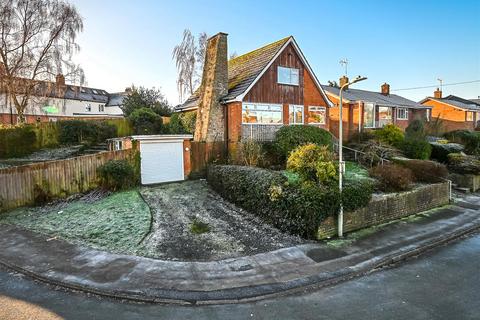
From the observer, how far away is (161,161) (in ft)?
52.5

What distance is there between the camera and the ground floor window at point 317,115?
71.2ft

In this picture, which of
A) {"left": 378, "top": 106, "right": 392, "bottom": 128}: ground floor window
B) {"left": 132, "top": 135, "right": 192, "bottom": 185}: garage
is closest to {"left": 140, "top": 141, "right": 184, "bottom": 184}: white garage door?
{"left": 132, "top": 135, "right": 192, "bottom": 185}: garage

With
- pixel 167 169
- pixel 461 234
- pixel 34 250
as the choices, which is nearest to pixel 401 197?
pixel 461 234

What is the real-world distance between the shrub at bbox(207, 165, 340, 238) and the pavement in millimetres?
896

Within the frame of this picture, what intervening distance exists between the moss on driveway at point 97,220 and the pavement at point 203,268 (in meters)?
0.54

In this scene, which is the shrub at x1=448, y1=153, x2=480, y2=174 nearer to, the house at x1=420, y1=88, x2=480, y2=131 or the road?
the road

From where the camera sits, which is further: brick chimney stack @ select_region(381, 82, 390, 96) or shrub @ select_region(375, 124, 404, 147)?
brick chimney stack @ select_region(381, 82, 390, 96)

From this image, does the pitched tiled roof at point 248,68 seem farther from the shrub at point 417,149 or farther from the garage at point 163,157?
the shrub at point 417,149

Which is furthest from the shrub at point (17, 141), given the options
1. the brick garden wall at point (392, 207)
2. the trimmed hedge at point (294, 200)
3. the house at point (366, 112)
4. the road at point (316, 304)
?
the house at point (366, 112)

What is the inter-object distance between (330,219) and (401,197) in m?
4.24

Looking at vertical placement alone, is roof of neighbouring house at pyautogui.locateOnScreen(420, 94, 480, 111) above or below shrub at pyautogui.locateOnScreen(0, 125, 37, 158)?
above

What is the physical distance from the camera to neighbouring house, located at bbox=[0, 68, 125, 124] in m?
24.8

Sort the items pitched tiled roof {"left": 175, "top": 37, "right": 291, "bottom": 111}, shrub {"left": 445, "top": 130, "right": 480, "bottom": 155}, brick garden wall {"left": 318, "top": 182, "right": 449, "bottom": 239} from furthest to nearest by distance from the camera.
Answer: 1. shrub {"left": 445, "top": 130, "right": 480, "bottom": 155}
2. pitched tiled roof {"left": 175, "top": 37, "right": 291, "bottom": 111}
3. brick garden wall {"left": 318, "top": 182, "right": 449, "bottom": 239}

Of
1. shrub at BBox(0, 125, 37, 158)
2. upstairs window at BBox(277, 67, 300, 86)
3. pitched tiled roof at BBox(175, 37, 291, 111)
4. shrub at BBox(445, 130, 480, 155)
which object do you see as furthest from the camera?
shrub at BBox(445, 130, 480, 155)
